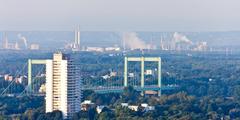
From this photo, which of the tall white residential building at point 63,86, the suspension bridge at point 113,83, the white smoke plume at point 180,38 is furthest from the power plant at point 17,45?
the tall white residential building at point 63,86

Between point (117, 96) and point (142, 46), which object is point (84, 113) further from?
point (142, 46)

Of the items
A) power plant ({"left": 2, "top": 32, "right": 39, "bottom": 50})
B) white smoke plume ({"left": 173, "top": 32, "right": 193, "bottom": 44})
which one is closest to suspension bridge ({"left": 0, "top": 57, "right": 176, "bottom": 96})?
power plant ({"left": 2, "top": 32, "right": 39, "bottom": 50})

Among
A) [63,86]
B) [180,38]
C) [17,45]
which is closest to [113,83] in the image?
[63,86]

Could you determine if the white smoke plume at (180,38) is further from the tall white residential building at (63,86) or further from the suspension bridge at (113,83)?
the tall white residential building at (63,86)

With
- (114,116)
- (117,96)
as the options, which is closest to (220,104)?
(117,96)

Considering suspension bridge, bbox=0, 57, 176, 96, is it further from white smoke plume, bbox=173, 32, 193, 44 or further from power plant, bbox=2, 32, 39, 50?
white smoke plume, bbox=173, 32, 193, 44

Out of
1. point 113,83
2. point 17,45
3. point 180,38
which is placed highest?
point 180,38

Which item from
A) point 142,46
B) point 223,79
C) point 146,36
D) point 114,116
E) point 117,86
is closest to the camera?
point 114,116

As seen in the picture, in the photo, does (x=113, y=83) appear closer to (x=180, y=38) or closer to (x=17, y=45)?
(x=17, y=45)

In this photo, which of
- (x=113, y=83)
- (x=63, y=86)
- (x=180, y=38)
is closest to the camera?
(x=63, y=86)
